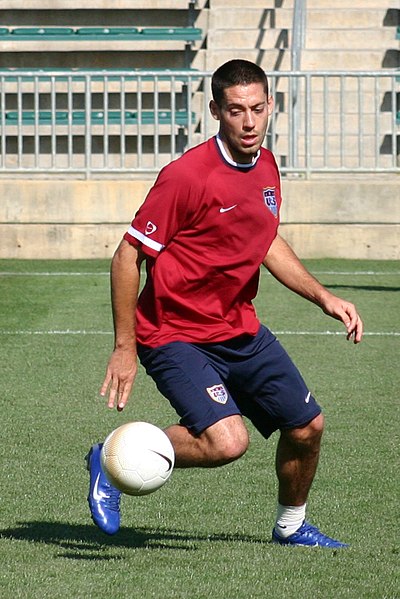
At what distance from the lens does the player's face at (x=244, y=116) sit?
4.57m

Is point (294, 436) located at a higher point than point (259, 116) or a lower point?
lower

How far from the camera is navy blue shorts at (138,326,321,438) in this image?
4602 millimetres

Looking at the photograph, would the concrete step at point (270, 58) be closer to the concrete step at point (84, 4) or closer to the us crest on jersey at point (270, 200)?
the concrete step at point (84, 4)

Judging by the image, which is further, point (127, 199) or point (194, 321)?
point (127, 199)

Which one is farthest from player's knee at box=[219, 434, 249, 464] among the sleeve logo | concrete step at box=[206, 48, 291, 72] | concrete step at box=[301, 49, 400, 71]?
concrete step at box=[301, 49, 400, 71]

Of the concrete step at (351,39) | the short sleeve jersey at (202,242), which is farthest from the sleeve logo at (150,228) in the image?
the concrete step at (351,39)

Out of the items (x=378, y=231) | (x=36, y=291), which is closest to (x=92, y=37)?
(x=378, y=231)

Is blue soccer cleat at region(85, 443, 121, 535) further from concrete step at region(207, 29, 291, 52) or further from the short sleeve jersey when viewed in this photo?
concrete step at region(207, 29, 291, 52)

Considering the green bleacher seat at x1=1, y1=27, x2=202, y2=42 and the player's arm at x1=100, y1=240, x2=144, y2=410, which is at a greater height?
the player's arm at x1=100, y1=240, x2=144, y2=410

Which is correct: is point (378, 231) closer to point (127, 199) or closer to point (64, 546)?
point (127, 199)

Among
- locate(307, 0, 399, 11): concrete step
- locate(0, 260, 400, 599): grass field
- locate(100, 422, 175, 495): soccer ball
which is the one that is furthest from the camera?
locate(307, 0, 399, 11): concrete step

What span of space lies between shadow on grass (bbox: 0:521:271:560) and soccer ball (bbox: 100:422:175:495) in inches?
12.0

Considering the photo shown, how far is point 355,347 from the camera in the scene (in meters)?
10.1

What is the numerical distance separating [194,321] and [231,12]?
16982 millimetres
